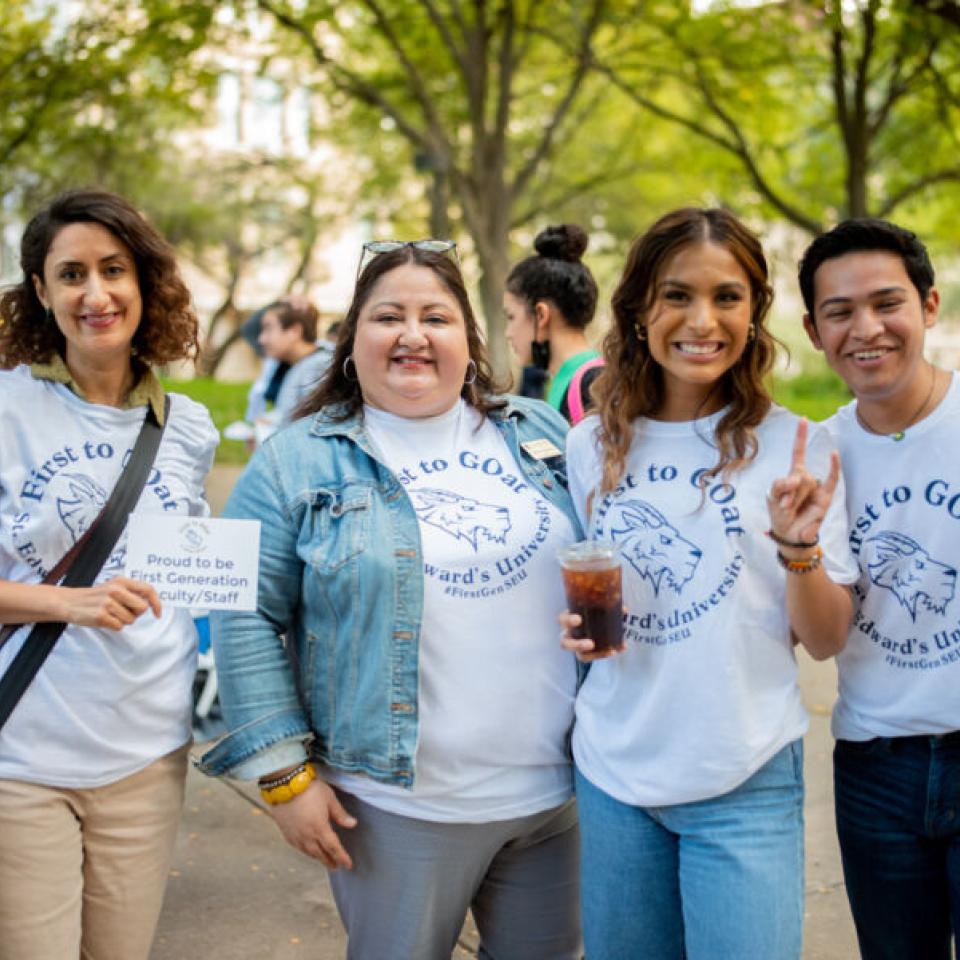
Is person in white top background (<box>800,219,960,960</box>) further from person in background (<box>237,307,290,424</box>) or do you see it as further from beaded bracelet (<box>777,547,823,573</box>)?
person in background (<box>237,307,290,424</box>)

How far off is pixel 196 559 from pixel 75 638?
380mm

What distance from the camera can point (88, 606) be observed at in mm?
2260

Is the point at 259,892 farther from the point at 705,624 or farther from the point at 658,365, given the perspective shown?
the point at 658,365

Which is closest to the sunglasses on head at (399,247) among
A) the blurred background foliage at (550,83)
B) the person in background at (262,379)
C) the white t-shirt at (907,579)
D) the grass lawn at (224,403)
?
the white t-shirt at (907,579)

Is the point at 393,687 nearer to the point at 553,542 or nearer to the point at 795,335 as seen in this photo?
the point at 553,542

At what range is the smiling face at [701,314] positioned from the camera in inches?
88.0

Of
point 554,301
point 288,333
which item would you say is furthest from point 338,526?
point 288,333

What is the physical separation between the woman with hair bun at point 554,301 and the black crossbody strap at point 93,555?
79.1 inches

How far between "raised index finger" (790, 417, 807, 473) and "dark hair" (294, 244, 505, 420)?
2.45 feet

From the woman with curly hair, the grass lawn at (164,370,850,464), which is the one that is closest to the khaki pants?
the woman with curly hair

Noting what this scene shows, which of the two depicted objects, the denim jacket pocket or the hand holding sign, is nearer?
the hand holding sign

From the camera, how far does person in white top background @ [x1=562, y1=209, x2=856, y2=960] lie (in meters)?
2.10

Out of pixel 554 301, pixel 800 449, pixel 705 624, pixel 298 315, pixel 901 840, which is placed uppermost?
pixel 298 315

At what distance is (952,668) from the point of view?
86.1 inches
